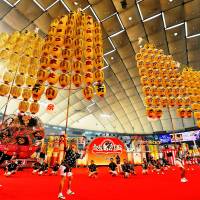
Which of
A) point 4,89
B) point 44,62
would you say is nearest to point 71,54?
point 44,62

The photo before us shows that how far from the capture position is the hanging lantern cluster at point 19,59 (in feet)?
36.8

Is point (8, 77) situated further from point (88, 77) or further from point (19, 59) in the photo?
point (88, 77)

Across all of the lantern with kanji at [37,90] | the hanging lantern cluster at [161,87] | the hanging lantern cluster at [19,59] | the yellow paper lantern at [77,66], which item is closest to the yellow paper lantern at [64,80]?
the yellow paper lantern at [77,66]

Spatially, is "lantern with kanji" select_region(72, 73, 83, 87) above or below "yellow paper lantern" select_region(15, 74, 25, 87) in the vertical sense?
below

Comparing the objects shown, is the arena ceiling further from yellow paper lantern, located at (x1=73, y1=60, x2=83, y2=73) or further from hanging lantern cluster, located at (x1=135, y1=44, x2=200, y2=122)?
yellow paper lantern, located at (x1=73, y1=60, x2=83, y2=73)

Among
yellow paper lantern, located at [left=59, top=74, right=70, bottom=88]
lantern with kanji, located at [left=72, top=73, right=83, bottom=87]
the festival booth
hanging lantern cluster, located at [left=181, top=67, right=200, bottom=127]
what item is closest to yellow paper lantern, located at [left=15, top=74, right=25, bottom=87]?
yellow paper lantern, located at [left=59, top=74, right=70, bottom=88]

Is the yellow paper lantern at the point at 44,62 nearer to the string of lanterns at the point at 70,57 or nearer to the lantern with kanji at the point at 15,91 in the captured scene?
the string of lanterns at the point at 70,57

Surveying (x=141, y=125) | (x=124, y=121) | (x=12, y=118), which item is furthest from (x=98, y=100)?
(x=12, y=118)

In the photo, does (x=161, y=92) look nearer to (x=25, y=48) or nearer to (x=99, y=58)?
(x=99, y=58)

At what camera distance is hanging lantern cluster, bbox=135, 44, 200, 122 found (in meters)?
12.5

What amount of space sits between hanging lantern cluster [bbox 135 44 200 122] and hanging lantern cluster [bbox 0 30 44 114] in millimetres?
6955

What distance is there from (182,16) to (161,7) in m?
2.04

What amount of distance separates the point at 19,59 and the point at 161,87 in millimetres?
9150

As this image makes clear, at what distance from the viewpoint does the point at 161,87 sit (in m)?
12.8
